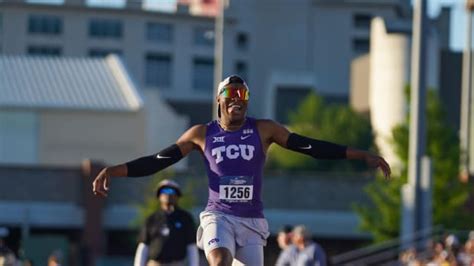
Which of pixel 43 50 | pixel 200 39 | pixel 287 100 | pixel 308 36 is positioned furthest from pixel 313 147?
pixel 308 36

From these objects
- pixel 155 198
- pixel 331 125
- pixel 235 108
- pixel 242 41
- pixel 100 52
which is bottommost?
pixel 331 125

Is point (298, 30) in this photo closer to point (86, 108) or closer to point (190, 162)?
point (190, 162)

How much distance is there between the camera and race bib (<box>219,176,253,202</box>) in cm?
1155

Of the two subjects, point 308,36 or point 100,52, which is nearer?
point 100,52

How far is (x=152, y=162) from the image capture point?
1164 cm

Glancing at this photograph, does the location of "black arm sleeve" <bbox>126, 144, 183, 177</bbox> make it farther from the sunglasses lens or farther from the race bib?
the sunglasses lens

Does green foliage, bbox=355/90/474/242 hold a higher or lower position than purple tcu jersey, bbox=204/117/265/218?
lower

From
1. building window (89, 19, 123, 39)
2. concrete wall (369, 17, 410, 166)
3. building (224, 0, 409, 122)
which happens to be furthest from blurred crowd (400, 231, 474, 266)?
building (224, 0, 409, 122)

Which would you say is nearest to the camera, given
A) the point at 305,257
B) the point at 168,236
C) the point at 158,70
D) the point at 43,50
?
the point at 168,236

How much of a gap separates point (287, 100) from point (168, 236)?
88.1 metres

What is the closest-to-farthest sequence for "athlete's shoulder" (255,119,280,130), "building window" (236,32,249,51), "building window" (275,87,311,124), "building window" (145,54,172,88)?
"athlete's shoulder" (255,119,280,130) → "building window" (275,87,311,124) → "building window" (145,54,172,88) → "building window" (236,32,249,51)

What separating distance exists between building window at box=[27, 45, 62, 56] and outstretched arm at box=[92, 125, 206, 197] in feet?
343

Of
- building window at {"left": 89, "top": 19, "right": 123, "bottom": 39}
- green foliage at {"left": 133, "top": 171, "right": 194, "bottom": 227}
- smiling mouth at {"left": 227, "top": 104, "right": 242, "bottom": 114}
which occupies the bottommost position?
green foliage at {"left": 133, "top": 171, "right": 194, "bottom": 227}

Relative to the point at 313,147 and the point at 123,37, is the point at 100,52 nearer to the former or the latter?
the point at 123,37
